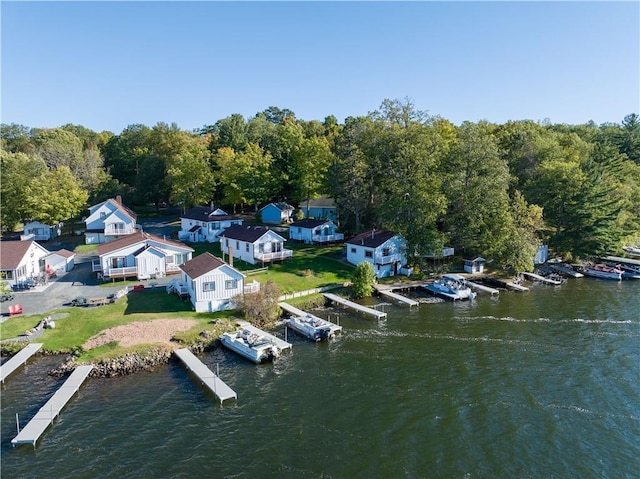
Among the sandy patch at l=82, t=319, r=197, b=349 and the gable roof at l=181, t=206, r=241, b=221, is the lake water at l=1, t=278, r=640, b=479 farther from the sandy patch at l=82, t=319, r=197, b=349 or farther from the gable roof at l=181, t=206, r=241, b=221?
the gable roof at l=181, t=206, r=241, b=221

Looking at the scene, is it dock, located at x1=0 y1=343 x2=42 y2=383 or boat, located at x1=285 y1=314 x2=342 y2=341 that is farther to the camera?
boat, located at x1=285 y1=314 x2=342 y2=341

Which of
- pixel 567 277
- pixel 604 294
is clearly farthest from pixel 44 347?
pixel 567 277

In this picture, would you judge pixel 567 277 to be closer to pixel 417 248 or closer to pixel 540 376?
pixel 417 248

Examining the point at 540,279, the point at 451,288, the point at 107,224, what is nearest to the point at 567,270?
the point at 540,279

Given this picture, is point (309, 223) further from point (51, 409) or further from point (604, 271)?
point (51, 409)

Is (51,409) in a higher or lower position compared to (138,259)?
lower

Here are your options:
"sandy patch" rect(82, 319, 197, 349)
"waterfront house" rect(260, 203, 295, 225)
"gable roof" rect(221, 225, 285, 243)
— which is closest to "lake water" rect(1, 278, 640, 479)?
"sandy patch" rect(82, 319, 197, 349)

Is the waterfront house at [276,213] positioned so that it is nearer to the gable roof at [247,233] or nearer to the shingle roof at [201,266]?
the gable roof at [247,233]
